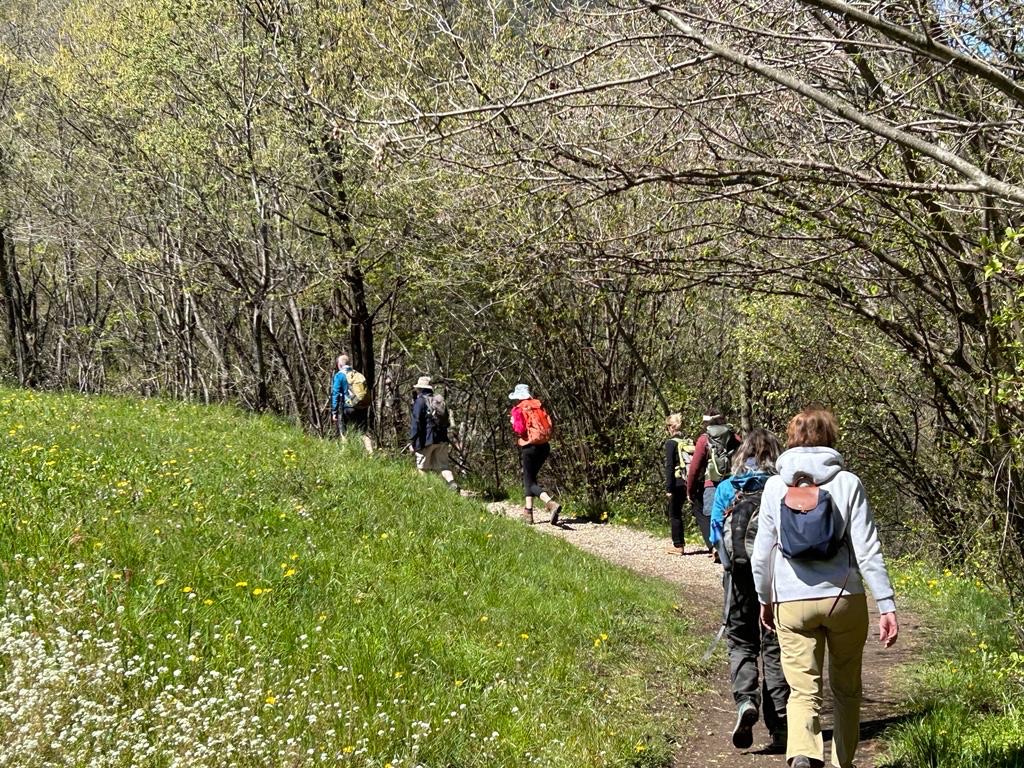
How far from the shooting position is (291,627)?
525 cm

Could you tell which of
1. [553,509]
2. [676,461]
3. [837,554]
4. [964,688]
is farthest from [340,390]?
[837,554]

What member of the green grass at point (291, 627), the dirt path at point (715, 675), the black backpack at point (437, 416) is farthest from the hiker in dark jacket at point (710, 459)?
the black backpack at point (437, 416)

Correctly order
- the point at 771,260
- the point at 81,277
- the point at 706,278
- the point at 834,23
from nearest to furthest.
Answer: the point at 834,23 < the point at 706,278 < the point at 771,260 < the point at 81,277

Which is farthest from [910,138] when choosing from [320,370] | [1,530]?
[320,370]

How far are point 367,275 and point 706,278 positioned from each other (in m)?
9.99

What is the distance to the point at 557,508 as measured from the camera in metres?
14.3

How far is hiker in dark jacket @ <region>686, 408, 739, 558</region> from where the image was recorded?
9294 mm

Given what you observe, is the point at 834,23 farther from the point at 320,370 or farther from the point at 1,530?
the point at 320,370

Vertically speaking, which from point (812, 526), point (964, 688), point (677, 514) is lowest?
point (964, 688)

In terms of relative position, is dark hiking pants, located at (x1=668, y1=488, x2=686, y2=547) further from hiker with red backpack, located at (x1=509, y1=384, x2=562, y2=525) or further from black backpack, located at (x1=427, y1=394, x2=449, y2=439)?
black backpack, located at (x1=427, y1=394, x2=449, y2=439)

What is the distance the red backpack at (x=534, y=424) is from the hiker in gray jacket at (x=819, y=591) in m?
8.89

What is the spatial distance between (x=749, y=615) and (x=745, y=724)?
603mm

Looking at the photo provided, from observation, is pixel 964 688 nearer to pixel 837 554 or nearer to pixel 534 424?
pixel 837 554

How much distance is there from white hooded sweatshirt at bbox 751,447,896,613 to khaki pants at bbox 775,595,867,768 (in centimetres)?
6
